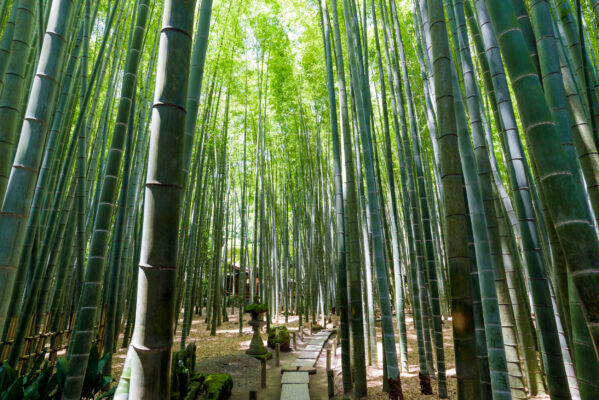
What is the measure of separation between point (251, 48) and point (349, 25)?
4610mm

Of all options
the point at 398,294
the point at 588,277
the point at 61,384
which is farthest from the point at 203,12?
the point at 398,294

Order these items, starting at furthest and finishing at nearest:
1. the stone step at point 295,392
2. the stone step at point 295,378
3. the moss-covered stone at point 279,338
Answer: the moss-covered stone at point 279,338 → the stone step at point 295,378 → the stone step at point 295,392

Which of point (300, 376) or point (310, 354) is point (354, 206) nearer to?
point (300, 376)

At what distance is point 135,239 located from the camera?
480 centimetres

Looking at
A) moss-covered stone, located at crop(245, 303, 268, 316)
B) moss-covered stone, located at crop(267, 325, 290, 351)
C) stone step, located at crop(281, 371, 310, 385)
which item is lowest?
stone step, located at crop(281, 371, 310, 385)

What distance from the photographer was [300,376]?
3.64 m

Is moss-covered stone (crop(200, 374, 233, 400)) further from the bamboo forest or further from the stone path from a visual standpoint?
the stone path

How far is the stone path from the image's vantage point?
10.4 feet

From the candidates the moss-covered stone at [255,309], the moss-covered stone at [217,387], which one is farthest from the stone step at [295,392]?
the moss-covered stone at [255,309]

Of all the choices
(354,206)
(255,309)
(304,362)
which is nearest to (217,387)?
(255,309)

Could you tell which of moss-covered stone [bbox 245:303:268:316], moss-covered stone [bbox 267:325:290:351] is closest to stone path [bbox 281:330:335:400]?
moss-covered stone [bbox 267:325:290:351]

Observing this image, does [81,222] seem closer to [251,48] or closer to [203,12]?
[203,12]

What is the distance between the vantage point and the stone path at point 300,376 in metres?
3.18

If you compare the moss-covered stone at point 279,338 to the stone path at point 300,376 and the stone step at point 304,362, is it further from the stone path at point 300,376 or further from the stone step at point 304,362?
the stone step at point 304,362
